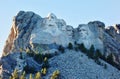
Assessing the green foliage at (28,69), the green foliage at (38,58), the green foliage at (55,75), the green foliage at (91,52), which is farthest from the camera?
the green foliage at (91,52)

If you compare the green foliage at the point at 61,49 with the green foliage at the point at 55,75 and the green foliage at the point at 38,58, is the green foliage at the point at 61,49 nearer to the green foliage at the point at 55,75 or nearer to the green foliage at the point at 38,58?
the green foliage at the point at 38,58

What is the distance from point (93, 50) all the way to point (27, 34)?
13616 mm

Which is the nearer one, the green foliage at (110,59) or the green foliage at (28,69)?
the green foliage at (28,69)

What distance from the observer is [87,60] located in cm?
12044

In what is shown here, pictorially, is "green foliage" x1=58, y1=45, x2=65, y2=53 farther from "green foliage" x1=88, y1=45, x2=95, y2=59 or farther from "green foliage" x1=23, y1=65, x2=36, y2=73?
A: "green foliage" x1=23, y1=65, x2=36, y2=73

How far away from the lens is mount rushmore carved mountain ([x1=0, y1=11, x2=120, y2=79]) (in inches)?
4456

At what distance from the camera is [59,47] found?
416 feet

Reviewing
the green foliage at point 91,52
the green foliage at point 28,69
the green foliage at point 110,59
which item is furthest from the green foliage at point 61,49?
the green foliage at point 28,69

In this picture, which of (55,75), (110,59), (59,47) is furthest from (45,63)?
(110,59)

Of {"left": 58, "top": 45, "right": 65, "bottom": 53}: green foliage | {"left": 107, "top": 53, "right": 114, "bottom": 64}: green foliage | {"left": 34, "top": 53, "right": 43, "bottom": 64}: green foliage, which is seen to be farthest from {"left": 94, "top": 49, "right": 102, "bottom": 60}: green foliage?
{"left": 34, "top": 53, "right": 43, "bottom": 64}: green foliage

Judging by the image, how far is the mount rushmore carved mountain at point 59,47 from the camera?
113 m

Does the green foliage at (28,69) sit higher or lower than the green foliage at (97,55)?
lower

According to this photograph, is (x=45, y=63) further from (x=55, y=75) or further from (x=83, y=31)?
(x=83, y=31)

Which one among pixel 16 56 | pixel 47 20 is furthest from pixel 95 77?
pixel 47 20
